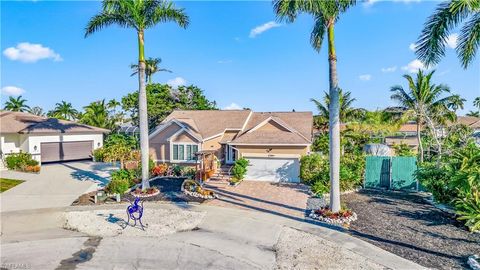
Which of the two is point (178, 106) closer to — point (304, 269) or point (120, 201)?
point (120, 201)

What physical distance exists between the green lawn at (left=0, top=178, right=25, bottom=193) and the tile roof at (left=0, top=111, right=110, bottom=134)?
6.79m

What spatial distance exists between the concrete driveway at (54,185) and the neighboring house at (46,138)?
5.95ft

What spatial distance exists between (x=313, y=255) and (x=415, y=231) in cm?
505

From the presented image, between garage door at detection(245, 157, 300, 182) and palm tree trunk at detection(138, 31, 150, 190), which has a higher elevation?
palm tree trunk at detection(138, 31, 150, 190)

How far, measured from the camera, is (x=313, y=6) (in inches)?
509

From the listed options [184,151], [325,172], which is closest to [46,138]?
[184,151]

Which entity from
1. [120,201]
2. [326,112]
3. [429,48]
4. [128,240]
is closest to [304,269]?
[128,240]

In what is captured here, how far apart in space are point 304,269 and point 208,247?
11.7 feet

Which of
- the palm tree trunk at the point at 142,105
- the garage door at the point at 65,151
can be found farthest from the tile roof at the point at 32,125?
the palm tree trunk at the point at 142,105

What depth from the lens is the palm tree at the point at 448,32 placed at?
11.6 meters

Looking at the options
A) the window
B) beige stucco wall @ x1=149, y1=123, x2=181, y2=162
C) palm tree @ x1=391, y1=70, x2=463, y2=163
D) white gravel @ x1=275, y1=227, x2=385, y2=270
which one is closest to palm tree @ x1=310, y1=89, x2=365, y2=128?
palm tree @ x1=391, y1=70, x2=463, y2=163

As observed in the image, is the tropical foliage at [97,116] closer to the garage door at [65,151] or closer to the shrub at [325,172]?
the garage door at [65,151]

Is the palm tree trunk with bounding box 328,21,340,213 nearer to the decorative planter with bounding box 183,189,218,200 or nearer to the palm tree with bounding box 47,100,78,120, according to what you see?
the decorative planter with bounding box 183,189,218,200

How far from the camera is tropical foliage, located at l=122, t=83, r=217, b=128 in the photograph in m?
40.3
